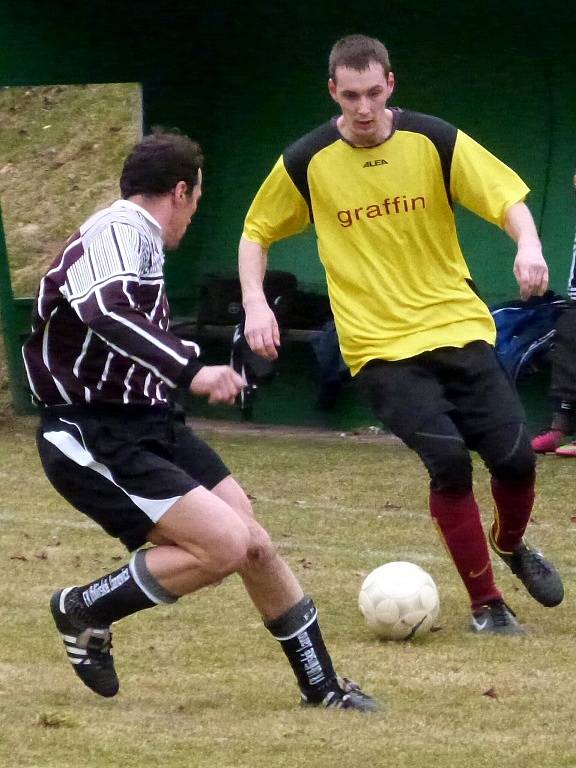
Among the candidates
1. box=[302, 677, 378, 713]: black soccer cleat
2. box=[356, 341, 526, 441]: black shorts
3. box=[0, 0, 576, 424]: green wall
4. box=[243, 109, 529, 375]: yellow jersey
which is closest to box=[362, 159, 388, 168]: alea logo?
box=[243, 109, 529, 375]: yellow jersey

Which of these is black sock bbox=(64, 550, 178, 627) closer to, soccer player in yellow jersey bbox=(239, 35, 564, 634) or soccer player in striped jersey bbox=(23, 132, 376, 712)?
soccer player in striped jersey bbox=(23, 132, 376, 712)

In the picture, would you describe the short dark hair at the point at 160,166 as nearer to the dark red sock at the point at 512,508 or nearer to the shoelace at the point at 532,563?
the dark red sock at the point at 512,508

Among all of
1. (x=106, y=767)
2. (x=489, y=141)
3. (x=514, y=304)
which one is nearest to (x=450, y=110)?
(x=489, y=141)

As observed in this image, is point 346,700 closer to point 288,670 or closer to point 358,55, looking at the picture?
point 288,670

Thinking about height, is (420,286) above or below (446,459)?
above

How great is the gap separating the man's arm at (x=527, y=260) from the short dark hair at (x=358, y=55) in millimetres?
736

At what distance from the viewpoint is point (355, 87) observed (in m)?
5.84

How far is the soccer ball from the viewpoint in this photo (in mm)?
5820

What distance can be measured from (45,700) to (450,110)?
24.9 ft

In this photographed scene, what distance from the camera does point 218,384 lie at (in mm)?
4512

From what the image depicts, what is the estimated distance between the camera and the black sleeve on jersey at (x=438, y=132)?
5.98 meters

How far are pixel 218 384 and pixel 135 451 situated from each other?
20.5 inches

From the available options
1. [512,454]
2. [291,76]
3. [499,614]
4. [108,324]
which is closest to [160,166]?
[108,324]

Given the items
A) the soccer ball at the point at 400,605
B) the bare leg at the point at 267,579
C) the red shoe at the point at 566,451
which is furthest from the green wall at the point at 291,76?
the bare leg at the point at 267,579
